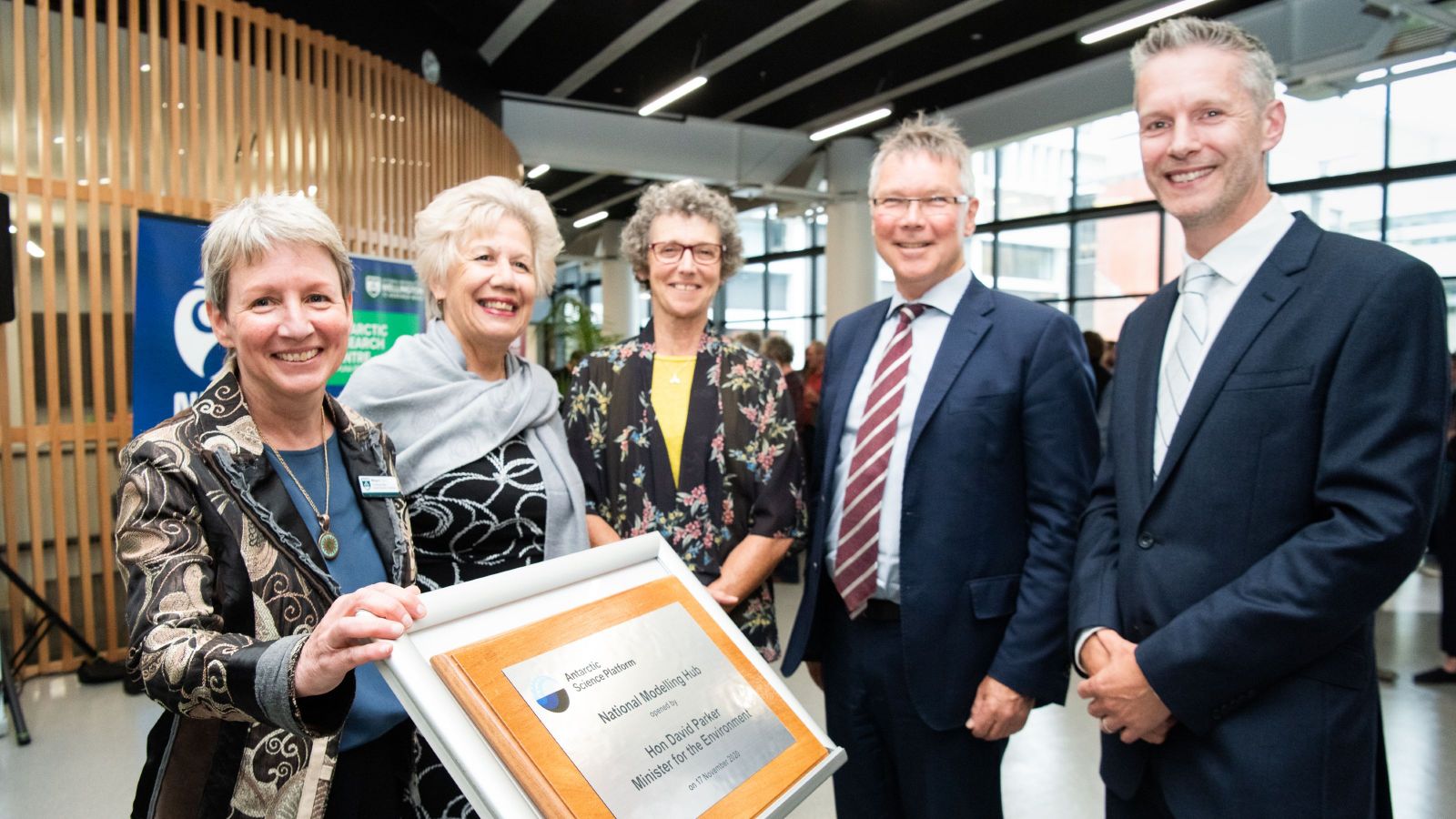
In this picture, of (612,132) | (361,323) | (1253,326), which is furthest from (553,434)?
(612,132)

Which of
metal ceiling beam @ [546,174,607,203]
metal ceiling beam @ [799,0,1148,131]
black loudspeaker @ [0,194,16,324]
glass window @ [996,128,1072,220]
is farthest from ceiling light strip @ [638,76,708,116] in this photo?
black loudspeaker @ [0,194,16,324]

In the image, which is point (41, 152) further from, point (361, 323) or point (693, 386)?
point (693, 386)

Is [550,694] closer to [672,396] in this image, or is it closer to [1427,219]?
[672,396]

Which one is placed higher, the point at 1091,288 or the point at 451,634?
the point at 1091,288

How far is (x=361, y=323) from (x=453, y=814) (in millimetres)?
4863

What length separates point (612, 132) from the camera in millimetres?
12344

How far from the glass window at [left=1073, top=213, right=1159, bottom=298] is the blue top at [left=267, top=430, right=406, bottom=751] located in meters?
11.6

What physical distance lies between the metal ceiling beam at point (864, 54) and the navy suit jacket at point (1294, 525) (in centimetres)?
879

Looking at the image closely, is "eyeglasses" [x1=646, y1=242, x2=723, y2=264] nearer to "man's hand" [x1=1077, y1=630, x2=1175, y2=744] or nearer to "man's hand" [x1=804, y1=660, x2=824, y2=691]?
"man's hand" [x1=804, y1=660, x2=824, y2=691]

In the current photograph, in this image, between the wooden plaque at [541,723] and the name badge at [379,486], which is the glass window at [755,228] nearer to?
the name badge at [379,486]

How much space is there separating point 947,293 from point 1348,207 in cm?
1013

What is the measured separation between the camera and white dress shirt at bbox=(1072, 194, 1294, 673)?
1.51 metres

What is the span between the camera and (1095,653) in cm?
157

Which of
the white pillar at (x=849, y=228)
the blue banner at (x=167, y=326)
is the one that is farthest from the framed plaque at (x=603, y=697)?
the white pillar at (x=849, y=228)
